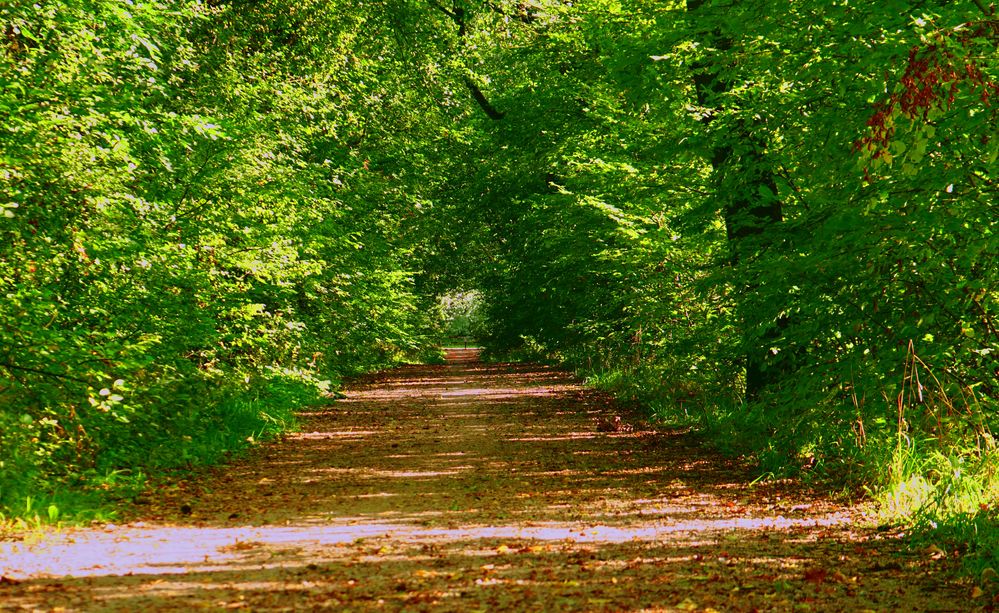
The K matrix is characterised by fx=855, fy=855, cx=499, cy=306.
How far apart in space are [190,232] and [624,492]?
6.43 meters

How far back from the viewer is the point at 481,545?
6949 mm

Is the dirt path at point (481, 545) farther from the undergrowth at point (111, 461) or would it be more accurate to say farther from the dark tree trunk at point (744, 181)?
the dark tree trunk at point (744, 181)

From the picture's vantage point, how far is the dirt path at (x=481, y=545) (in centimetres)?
540

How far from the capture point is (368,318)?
23391 millimetres

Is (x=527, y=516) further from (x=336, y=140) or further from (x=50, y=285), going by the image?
(x=336, y=140)

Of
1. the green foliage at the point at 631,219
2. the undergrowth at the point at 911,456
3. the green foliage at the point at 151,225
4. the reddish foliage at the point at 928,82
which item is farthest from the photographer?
the green foliage at the point at 151,225

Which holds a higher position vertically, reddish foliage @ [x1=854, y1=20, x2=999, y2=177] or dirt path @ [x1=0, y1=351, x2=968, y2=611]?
reddish foliage @ [x1=854, y1=20, x2=999, y2=177]

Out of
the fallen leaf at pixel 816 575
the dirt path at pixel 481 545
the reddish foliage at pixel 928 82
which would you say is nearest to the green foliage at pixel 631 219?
the reddish foliage at pixel 928 82

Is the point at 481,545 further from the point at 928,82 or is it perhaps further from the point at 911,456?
the point at 928,82

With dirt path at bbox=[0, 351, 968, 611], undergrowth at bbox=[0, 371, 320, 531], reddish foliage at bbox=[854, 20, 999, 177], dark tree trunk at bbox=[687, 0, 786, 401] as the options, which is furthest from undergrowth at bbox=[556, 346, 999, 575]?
undergrowth at bbox=[0, 371, 320, 531]

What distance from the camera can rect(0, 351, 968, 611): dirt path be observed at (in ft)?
17.7

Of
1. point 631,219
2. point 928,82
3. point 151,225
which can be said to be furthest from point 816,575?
point 631,219

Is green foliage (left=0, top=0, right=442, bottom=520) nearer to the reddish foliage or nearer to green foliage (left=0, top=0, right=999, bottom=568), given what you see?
green foliage (left=0, top=0, right=999, bottom=568)

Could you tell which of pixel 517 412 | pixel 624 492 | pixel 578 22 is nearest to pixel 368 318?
pixel 517 412
